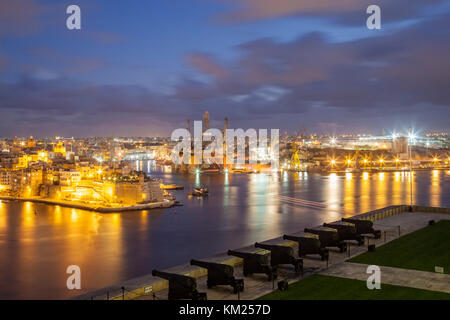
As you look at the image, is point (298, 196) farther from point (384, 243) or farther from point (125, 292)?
point (125, 292)

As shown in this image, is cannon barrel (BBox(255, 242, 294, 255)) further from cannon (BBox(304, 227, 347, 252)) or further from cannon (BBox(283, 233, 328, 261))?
cannon (BBox(304, 227, 347, 252))

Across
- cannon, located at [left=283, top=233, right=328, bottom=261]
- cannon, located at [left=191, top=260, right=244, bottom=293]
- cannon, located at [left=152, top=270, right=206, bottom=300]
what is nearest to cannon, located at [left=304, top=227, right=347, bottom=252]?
cannon, located at [left=283, top=233, right=328, bottom=261]

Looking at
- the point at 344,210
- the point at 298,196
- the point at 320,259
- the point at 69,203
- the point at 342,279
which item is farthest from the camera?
the point at 298,196

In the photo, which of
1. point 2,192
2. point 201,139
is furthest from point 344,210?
point 201,139

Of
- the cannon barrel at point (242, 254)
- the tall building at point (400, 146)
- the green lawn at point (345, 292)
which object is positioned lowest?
the green lawn at point (345, 292)

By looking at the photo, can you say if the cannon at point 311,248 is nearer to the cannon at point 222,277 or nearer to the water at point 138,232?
the cannon at point 222,277

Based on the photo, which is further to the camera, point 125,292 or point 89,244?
point 89,244

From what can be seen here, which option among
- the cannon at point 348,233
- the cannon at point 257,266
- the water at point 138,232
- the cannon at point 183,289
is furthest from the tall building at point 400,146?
the cannon at point 183,289
